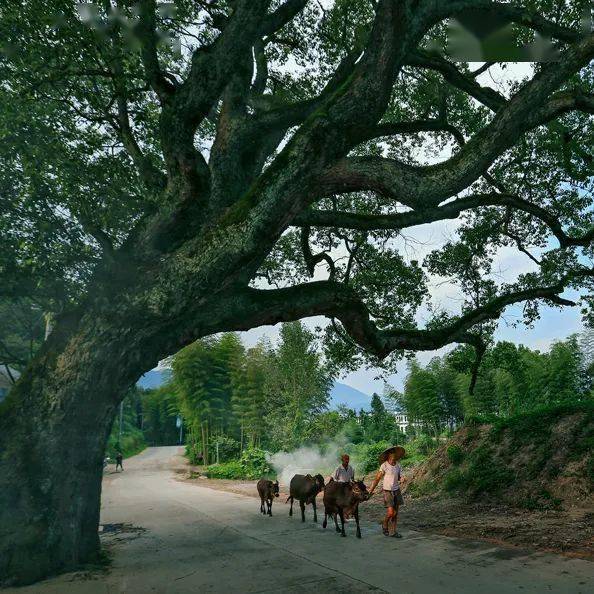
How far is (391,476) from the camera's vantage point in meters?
9.28

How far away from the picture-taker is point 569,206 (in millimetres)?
12922

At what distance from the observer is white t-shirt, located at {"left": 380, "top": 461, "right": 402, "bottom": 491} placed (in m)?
9.15

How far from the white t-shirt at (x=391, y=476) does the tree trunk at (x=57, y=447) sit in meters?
5.44

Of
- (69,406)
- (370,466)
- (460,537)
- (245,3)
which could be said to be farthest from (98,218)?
(370,466)

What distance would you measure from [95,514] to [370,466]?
20.5 m

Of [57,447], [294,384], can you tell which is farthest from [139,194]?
[294,384]

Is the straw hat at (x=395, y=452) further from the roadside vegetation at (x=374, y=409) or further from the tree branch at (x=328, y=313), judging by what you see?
the roadside vegetation at (x=374, y=409)

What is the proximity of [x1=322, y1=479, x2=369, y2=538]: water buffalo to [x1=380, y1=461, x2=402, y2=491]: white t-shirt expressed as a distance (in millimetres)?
478

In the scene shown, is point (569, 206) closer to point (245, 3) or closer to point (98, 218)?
point (245, 3)

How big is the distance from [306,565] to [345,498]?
7.84 ft

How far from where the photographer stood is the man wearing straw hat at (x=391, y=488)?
8938 millimetres

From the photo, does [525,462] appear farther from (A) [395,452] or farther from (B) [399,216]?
(B) [399,216]

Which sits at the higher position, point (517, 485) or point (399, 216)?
point (399, 216)

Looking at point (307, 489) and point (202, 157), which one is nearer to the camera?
point (202, 157)
